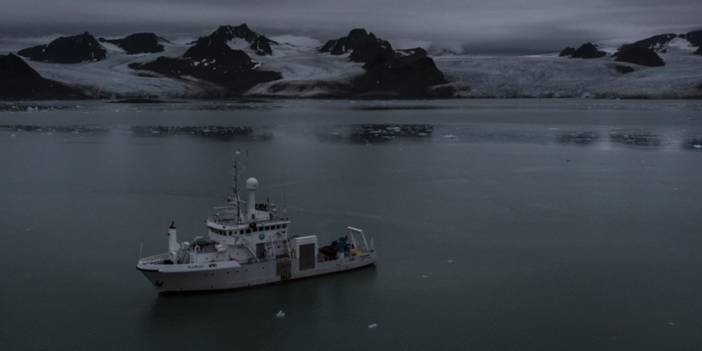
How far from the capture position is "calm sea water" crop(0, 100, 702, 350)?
13906 millimetres

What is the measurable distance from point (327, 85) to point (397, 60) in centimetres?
2553

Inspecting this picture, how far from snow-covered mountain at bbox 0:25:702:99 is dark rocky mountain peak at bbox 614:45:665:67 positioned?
1205mm

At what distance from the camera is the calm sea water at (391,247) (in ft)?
45.6

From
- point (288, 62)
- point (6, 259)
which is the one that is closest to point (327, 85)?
point (288, 62)

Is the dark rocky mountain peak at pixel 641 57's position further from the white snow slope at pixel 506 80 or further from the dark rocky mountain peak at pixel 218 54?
the dark rocky mountain peak at pixel 218 54

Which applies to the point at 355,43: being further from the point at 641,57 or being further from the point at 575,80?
the point at 575,80

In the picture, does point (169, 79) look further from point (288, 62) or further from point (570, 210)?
point (570, 210)

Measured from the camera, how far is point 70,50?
551 ft

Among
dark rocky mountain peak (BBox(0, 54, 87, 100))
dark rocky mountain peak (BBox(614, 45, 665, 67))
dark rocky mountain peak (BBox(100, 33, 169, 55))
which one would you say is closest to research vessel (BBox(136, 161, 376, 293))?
dark rocky mountain peak (BBox(0, 54, 87, 100))

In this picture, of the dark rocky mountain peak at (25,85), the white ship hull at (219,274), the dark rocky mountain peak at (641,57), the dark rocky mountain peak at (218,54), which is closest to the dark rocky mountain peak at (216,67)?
the dark rocky mountain peak at (218,54)

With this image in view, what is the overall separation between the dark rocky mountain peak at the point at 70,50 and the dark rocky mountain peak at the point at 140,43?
6.69 meters

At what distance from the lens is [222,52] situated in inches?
6594

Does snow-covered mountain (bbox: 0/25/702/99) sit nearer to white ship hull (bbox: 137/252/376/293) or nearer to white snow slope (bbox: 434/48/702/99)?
white snow slope (bbox: 434/48/702/99)

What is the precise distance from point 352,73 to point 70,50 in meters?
72.9
